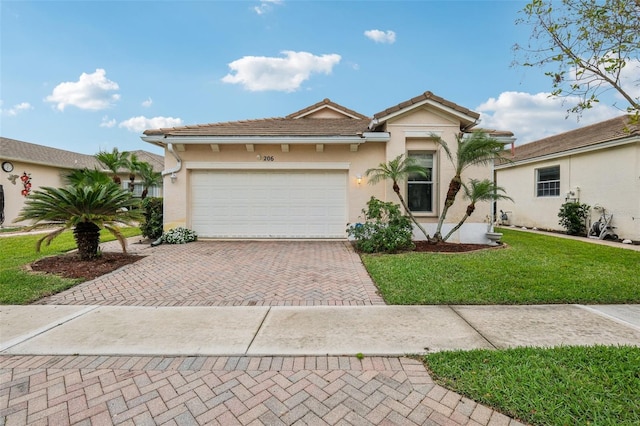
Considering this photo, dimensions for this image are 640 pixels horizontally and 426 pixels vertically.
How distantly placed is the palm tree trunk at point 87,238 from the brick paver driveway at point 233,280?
1.15 metres

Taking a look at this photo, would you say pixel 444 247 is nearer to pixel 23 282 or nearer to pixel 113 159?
pixel 23 282

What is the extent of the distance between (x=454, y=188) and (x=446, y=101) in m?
3.03

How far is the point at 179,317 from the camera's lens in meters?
3.97

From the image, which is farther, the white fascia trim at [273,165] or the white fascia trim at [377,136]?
the white fascia trim at [273,165]

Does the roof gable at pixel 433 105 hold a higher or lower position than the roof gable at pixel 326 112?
lower

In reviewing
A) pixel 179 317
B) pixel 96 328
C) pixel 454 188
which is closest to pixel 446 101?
pixel 454 188

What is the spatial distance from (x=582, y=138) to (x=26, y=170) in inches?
1136

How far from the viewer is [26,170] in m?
16.0

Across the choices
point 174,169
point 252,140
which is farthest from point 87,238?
point 252,140

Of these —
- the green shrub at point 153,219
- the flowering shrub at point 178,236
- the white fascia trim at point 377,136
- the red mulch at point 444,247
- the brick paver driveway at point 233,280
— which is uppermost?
the white fascia trim at point 377,136

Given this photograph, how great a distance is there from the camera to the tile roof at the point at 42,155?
15.4m

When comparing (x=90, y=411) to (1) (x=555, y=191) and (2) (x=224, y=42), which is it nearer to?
(2) (x=224, y=42)

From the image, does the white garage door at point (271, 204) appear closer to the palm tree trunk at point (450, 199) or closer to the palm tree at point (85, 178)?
the palm tree at point (85, 178)

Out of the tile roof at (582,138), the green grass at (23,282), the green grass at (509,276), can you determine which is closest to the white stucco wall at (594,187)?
the tile roof at (582,138)
